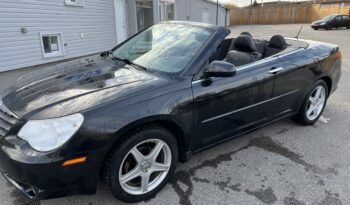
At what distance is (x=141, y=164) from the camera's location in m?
2.35

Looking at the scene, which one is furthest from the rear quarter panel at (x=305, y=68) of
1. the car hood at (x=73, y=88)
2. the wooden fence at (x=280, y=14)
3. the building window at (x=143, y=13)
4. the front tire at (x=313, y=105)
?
the wooden fence at (x=280, y=14)

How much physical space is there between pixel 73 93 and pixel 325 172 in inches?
105

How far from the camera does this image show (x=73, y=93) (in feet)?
7.25

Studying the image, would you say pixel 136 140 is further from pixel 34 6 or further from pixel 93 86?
pixel 34 6

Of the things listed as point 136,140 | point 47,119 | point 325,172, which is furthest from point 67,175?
point 325,172

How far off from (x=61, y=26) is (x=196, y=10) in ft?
47.3

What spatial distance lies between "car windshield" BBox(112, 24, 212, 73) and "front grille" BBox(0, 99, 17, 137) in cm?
127

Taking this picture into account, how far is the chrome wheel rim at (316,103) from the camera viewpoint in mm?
3928

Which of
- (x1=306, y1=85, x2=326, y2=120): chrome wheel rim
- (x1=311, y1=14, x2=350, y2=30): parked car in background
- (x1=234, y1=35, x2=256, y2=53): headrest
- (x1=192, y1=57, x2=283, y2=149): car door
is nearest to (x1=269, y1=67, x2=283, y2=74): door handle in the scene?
(x1=192, y1=57, x2=283, y2=149): car door

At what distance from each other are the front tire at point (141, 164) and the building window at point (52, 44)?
7.44m

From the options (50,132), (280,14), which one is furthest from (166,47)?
→ (280,14)

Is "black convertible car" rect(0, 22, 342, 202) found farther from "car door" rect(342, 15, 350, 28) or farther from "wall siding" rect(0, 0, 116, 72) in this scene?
"car door" rect(342, 15, 350, 28)

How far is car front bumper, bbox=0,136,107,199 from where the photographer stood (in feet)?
6.10

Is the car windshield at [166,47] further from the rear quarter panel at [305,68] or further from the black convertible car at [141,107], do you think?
the rear quarter panel at [305,68]
